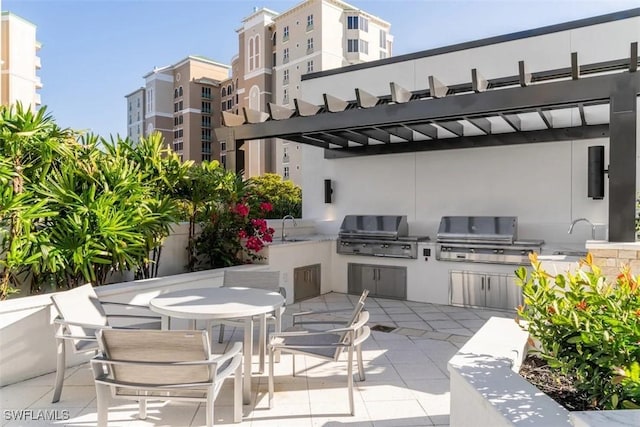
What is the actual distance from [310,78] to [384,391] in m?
7.41

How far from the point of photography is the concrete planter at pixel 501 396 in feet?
4.29

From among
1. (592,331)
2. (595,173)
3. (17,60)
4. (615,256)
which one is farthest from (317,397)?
(17,60)

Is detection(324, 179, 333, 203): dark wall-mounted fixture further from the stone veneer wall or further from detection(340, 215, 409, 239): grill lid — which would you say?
the stone veneer wall

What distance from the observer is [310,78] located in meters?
9.23

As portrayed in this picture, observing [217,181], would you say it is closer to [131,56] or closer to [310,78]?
[310,78]

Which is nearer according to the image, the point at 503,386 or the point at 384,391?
the point at 503,386

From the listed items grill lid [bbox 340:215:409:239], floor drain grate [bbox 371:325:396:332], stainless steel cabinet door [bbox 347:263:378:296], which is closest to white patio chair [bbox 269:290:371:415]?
floor drain grate [bbox 371:325:396:332]

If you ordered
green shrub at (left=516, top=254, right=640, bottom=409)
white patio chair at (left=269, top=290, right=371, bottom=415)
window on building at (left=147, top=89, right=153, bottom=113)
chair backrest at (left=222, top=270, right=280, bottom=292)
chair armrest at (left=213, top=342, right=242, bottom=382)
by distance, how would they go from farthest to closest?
window on building at (left=147, top=89, right=153, bottom=113) < chair backrest at (left=222, top=270, right=280, bottom=292) < white patio chair at (left=269, top=290, right=371, bottom=415) < chair armrest at (left=213, top=342, right=242, bottom=382) < green shrub at (left=516, top=254, right=640, bottom=409)

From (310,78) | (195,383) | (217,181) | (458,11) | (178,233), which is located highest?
(458,11)

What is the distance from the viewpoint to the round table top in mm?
2909

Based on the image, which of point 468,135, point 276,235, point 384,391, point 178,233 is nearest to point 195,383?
point 384,391

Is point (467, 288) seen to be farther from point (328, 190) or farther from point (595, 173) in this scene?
point (328, 190)

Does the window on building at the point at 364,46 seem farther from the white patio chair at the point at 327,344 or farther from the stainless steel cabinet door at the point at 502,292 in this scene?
the white patio chair at the point at 327,344

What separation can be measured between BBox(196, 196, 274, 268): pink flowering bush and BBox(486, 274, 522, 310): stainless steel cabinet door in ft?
10.9
